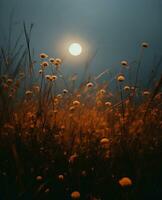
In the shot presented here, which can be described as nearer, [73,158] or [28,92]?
[73,158]

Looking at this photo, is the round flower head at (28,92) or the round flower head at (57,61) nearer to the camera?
the round flower head at (28,92)

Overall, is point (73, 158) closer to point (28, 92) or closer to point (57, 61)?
point (28, 92)

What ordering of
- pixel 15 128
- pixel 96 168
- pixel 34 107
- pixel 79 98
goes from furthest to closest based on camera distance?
pixel 79 98
pixel 34 107
pixel 15 128
pixel 96 168

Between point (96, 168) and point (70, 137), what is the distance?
0.36 m

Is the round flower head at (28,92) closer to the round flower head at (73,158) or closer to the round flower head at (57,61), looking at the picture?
the round flower head at (57,61)

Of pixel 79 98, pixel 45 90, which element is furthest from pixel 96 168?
pixel 79 98

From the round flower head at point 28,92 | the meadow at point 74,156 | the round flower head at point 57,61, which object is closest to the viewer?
the meadow at point 74,156

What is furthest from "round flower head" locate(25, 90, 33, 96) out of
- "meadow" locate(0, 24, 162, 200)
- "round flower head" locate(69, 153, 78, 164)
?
"round flower head" locate(69, 153, 78, 164)

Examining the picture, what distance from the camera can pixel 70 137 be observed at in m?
1.82

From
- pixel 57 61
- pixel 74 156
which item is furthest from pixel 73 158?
pixel 57 61

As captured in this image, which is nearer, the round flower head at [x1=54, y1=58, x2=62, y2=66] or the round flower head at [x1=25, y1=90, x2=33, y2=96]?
the round flower head at [x1=25, y1=90, x2=33, y2=96]

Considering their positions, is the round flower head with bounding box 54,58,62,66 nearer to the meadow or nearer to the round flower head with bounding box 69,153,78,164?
the meadow

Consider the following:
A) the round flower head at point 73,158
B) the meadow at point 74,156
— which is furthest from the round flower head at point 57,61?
the round flower head at point 73,158

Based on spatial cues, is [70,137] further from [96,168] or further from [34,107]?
[34,107]
